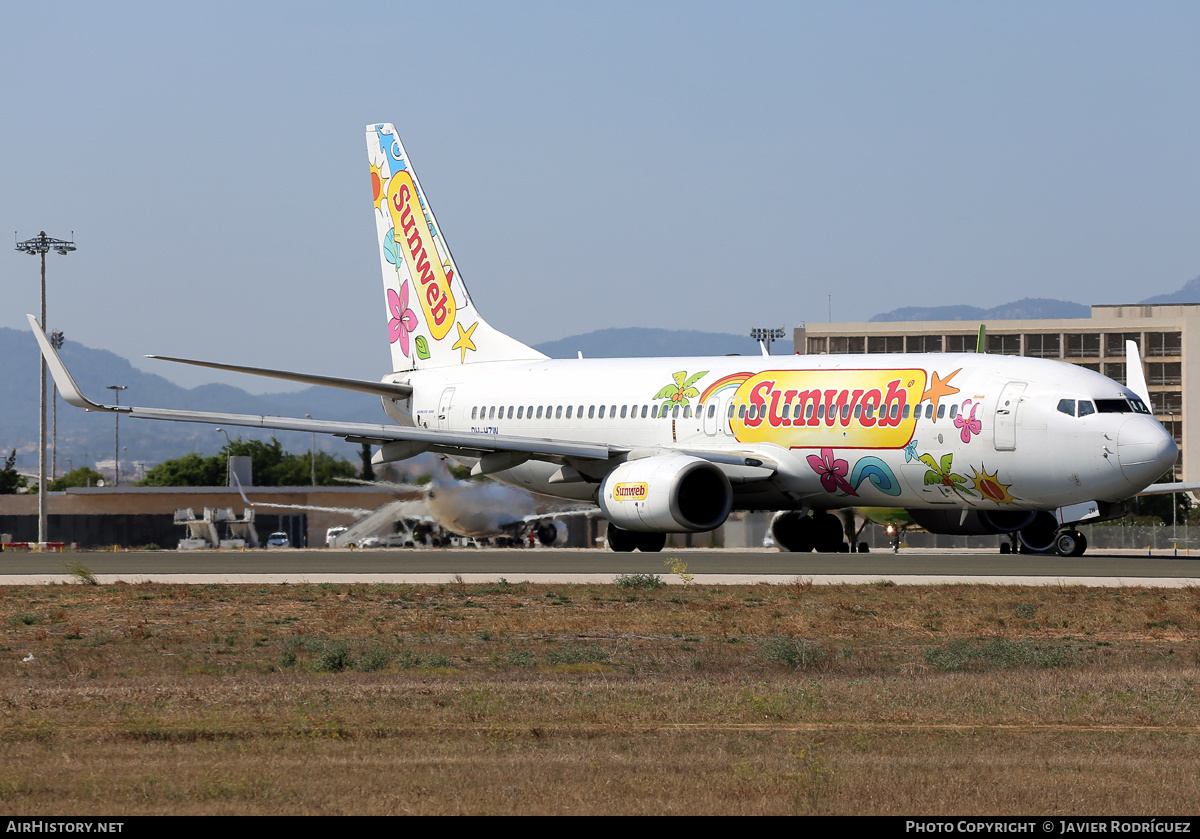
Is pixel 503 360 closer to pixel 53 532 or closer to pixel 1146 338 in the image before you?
pixel 53 532

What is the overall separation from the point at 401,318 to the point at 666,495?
13789 mm

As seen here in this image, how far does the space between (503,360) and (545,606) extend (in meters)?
21.0

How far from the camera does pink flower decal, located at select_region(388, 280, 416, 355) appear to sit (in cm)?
4212

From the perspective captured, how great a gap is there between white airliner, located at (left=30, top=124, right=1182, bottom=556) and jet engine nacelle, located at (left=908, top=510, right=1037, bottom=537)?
0.14ft

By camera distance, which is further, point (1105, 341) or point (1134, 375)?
point (1105, 341)

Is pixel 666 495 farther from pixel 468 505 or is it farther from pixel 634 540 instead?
pixel 468 505

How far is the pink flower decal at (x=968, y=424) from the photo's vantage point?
29.3 metres

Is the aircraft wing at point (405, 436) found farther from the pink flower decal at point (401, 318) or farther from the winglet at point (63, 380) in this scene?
the pink flower decal at point (401, 318)

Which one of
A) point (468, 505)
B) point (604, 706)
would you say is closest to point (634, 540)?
point (468, 505)

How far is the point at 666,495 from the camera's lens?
30.9 meters

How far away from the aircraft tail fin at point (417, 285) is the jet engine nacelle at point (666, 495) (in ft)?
29.8

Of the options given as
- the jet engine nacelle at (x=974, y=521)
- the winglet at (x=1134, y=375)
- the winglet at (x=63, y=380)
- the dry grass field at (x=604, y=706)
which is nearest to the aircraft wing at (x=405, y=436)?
the winglet at (x=63, y=380)

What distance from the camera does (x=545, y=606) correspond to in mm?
19984
